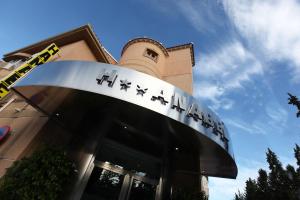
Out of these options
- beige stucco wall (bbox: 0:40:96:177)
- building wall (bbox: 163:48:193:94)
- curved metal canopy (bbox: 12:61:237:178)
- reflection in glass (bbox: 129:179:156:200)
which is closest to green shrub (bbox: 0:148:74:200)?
beige stucco wall (bbox: 0:40:96:177)

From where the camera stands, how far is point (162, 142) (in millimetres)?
7527

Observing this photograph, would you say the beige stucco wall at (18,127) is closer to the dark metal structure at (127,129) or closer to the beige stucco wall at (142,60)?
the dark metal structure at (127,129)

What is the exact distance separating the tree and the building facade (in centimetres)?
2338

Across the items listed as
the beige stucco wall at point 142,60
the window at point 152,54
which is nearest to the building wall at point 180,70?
the beige stucco wall at point 142,60

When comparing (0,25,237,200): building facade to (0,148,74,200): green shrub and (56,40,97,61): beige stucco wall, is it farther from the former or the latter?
(56,40,97,61): beige stucco wall

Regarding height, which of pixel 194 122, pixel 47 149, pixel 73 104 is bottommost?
pixel 47 149

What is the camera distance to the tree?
24312mm

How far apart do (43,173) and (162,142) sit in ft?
13.8

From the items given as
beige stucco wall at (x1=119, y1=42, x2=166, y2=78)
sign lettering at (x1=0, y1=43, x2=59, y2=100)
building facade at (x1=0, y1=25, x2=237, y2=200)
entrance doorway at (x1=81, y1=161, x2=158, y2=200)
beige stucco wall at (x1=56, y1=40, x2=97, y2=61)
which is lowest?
entrance doorway at (x1=81, y1=161, x2=158, y2=200)

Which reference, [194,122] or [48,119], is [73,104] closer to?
[48,119]

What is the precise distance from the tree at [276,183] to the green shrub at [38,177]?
1077 inches

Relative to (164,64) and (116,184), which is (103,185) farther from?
(164,64)

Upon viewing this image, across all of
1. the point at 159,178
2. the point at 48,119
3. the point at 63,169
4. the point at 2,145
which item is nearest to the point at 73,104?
the point at 48,119

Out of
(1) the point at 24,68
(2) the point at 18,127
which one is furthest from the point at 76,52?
(2) the point at 18,127
